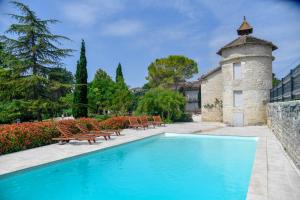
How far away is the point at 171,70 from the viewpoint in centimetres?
4606

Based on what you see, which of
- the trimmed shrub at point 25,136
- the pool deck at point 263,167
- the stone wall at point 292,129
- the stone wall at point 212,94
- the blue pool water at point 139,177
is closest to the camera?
the pool deck at point 263,167

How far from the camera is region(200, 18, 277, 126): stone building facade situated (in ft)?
72.6

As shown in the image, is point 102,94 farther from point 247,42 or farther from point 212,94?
point 247,42

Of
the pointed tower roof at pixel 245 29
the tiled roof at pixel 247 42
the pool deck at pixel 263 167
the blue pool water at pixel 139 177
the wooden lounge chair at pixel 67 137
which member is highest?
the pointed tower roof at pixel 245 29

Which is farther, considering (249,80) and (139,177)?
(249,80)

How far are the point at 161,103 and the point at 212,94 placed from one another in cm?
625

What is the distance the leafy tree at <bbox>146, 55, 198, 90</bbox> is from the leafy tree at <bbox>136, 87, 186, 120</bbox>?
61.7ft

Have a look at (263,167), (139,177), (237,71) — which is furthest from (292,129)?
(237,71)

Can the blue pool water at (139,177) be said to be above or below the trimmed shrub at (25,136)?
below

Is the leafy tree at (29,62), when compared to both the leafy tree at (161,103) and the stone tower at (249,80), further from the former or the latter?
the stone tower at (249,80)

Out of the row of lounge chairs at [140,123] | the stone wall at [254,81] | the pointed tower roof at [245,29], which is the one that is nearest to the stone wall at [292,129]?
the row of lounge chairs at [140,123]

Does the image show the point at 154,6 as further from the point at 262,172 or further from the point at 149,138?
the point at 149,138

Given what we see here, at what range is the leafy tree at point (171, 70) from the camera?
45719 mm

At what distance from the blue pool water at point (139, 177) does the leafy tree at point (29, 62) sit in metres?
11.2
